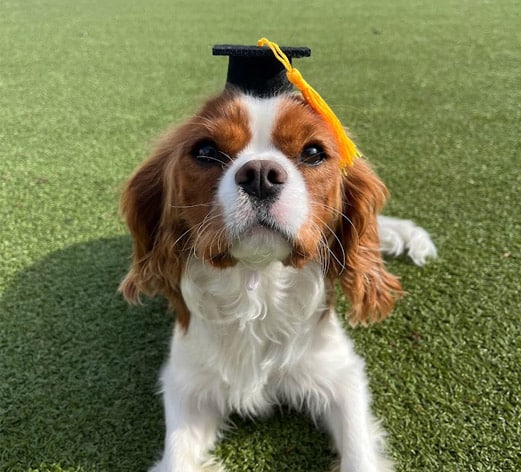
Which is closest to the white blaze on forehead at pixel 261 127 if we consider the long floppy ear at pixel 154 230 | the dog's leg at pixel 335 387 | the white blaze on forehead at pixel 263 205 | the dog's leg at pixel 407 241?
the white blaze on forehead at pixel 263 205

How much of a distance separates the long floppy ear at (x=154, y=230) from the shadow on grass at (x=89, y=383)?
43cm

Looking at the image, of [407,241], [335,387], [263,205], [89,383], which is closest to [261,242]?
[263,205]

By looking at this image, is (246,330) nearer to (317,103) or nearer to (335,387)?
(335,387)

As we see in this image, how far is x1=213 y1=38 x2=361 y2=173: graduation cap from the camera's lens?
163 cm

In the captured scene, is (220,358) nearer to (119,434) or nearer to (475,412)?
(119,434)

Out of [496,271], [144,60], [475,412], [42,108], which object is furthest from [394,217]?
[144,60]

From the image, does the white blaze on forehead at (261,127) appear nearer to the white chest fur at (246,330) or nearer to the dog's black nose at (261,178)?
the dog's black nose at (261,178)

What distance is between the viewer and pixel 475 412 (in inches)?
78.0

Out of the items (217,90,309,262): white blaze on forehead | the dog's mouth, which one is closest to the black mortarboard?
(217,90,309,262): white blaze on forehead

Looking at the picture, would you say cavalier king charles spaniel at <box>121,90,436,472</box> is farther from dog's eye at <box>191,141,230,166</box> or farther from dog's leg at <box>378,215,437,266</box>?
dog's leg at <box>378,215,437,266</box>

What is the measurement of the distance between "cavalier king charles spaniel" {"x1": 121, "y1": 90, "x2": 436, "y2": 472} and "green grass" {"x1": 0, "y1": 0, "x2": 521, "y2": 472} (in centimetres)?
14

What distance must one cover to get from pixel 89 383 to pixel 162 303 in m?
0.58

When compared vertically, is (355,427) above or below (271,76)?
below

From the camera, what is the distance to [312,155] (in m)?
1.61
